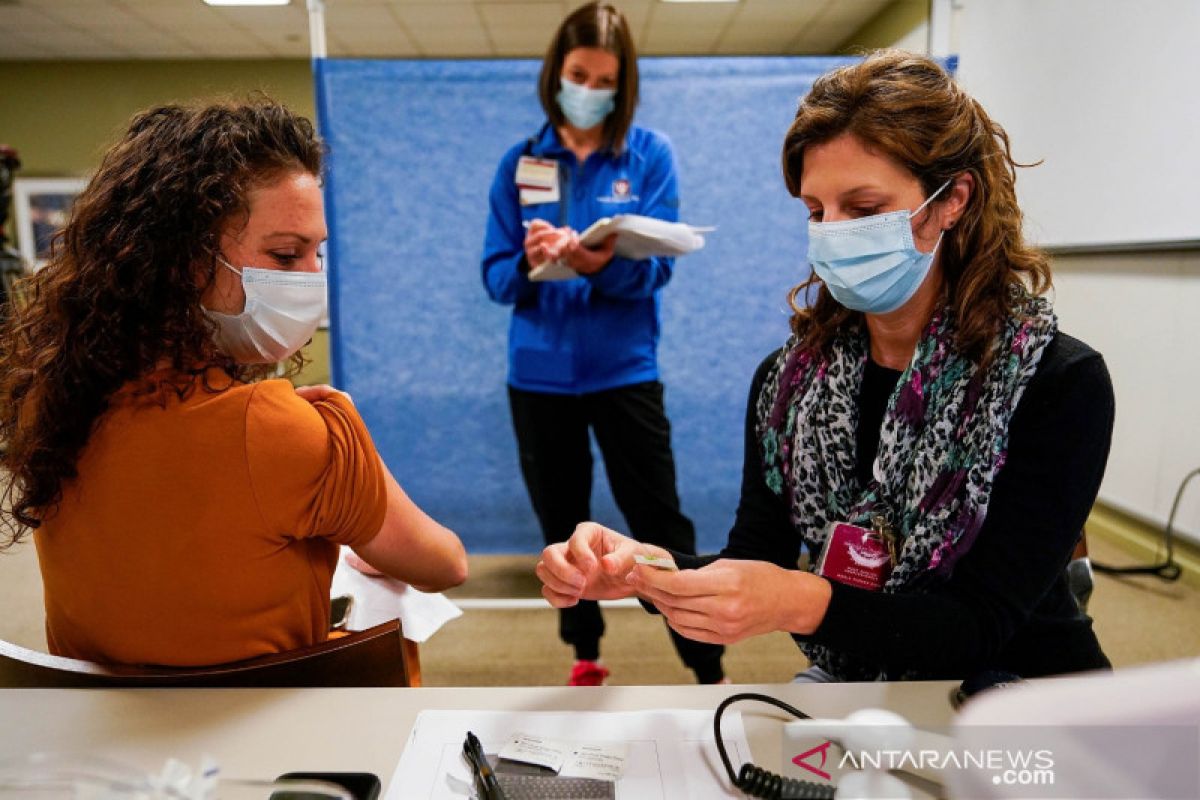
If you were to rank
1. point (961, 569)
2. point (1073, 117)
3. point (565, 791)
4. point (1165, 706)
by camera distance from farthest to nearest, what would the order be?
1. point (1073, 117)
2. point (961, 569)
3. point (565, 791)
4. point (1165, 706)

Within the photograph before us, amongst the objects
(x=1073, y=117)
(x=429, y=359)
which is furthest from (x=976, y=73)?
(x=429, y=359)

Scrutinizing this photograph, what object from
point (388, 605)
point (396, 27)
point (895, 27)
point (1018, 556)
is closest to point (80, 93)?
point (396, 27)

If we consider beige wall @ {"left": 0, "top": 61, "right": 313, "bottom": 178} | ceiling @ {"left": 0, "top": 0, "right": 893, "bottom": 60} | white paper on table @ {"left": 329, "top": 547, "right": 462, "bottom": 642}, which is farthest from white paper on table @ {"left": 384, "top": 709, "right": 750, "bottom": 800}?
beige wall @ {"left": 0, "top": 61, "right": 313, "bottom": 178}

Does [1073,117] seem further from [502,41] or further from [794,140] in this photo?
[502,41]

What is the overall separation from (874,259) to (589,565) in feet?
1.91

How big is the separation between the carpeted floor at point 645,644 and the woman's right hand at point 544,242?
4.06 feet

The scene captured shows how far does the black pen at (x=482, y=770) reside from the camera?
2.03 feet

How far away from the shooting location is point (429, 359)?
9.04 ft

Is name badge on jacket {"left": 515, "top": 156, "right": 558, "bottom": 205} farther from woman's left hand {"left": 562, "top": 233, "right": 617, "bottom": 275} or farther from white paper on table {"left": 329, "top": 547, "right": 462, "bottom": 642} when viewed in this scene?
white paper on table {"left": 329, "top": 547, "right": 462, "bottom": 642}

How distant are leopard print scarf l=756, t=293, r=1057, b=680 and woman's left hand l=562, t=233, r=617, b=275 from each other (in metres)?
0.75

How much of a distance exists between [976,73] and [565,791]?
173 inches

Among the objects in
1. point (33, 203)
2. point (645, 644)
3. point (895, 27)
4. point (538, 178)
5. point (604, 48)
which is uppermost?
point (895, 27)

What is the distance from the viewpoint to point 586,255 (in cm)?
187

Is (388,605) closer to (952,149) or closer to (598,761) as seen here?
(598,761)
